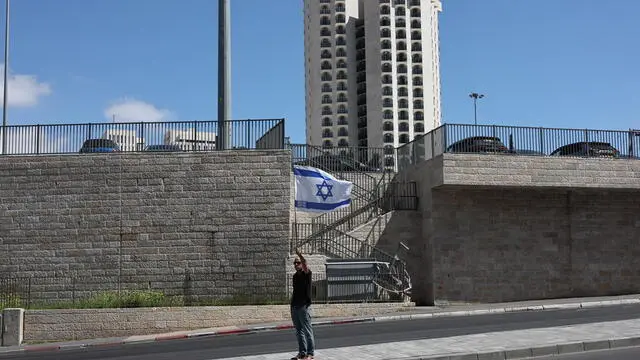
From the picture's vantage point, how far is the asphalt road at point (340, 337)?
1422 cm

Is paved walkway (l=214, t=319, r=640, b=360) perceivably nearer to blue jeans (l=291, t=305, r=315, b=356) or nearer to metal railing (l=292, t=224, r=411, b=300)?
blue jeans (l=291, t=305, r=315, b=356)

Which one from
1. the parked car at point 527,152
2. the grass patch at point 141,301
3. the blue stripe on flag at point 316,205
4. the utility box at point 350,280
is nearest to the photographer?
the grass patch at point 141,301

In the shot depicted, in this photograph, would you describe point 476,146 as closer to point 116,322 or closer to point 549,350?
point 116,322

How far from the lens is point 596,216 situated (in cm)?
2616

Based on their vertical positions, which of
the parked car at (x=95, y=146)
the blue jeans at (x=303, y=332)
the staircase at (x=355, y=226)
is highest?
the parked car at (x=95, y=146)

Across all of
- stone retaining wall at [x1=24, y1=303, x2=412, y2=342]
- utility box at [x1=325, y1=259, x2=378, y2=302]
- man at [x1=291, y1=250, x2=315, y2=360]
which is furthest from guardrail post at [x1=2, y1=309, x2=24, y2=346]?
man at [x1=291, y1=250, x2=315, y2=360]

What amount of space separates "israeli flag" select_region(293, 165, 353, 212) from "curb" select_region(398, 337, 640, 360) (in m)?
13.0

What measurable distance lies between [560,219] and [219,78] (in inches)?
514

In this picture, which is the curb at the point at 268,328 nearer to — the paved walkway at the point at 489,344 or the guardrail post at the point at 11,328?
the guardrail post at the point at 11,328

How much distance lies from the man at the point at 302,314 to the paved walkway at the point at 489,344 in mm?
438

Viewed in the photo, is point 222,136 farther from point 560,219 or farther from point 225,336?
point 560,219

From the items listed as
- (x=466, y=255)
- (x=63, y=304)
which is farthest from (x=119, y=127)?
(x=466, y=255)

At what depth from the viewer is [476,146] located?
82.5ft

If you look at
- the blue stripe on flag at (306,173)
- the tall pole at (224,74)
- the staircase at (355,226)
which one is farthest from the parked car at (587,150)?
the tall pole at (224,74)
